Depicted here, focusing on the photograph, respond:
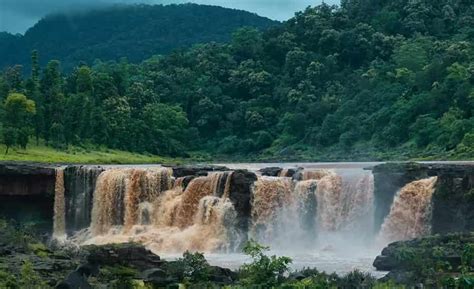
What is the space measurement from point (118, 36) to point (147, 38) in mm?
8692

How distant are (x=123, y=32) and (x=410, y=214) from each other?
128m

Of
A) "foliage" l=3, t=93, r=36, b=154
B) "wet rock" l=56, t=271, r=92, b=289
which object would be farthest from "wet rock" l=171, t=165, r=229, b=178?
"foliage" l=3, t=93, r=36, b=154

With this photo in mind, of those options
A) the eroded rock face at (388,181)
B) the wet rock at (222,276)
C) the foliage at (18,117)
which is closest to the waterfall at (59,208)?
the foliage at (18,117)

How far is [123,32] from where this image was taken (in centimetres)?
14975

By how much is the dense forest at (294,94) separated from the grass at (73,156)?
85 centimetres

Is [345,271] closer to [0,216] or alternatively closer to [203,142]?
[0,216]

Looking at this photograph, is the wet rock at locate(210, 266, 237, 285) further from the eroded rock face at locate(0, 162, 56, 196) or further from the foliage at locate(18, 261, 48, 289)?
the eroded rock face at locate(0, 162, 56, 196)

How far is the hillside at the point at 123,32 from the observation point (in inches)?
5433

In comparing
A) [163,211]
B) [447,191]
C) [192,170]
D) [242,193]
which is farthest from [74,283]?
[192,170]

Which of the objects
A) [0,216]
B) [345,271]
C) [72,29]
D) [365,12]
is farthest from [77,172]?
[72,29]

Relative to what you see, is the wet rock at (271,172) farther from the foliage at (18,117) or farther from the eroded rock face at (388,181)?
the foliage at (18,117)

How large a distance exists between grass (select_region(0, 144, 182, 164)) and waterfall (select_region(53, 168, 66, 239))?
9035 mm

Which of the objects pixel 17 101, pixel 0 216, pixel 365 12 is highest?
pixel 365 12

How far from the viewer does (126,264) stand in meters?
21.7
